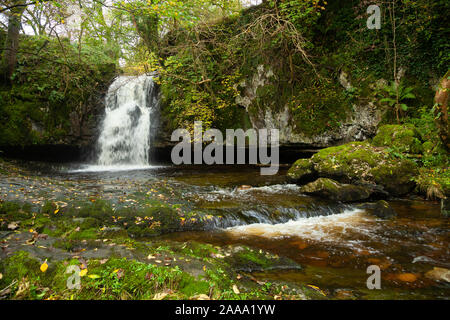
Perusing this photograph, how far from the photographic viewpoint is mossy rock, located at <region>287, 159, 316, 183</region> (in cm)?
817

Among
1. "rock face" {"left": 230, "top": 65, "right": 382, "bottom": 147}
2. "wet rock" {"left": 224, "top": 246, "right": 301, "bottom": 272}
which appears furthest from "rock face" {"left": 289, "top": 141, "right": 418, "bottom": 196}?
"wet rock" {"left": 224, "top": 246, "right": 301, "bottom": 272}

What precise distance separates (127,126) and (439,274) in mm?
12645

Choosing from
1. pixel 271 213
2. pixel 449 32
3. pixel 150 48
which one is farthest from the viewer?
pixel 150 48

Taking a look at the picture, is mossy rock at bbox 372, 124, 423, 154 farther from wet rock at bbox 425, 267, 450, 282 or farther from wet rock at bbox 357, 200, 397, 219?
wet rock at bbox 425, 267, 450, 282

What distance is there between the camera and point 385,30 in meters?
8.76

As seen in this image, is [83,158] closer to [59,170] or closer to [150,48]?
[59,170]

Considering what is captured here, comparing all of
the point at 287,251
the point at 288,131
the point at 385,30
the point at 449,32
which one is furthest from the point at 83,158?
the point at 449,32

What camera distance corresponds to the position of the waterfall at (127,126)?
39.3 ft

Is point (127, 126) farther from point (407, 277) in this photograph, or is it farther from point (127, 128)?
point (407, 277)

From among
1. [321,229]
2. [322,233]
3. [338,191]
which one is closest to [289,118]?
[338,191]

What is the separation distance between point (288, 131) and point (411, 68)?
4.91 meters

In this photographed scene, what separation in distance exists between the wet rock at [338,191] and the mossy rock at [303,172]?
130 cm

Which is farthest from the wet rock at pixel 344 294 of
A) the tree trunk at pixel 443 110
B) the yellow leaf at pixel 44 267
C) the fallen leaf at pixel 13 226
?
the tree trunk at pixel 443 110

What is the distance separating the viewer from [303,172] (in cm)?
824
